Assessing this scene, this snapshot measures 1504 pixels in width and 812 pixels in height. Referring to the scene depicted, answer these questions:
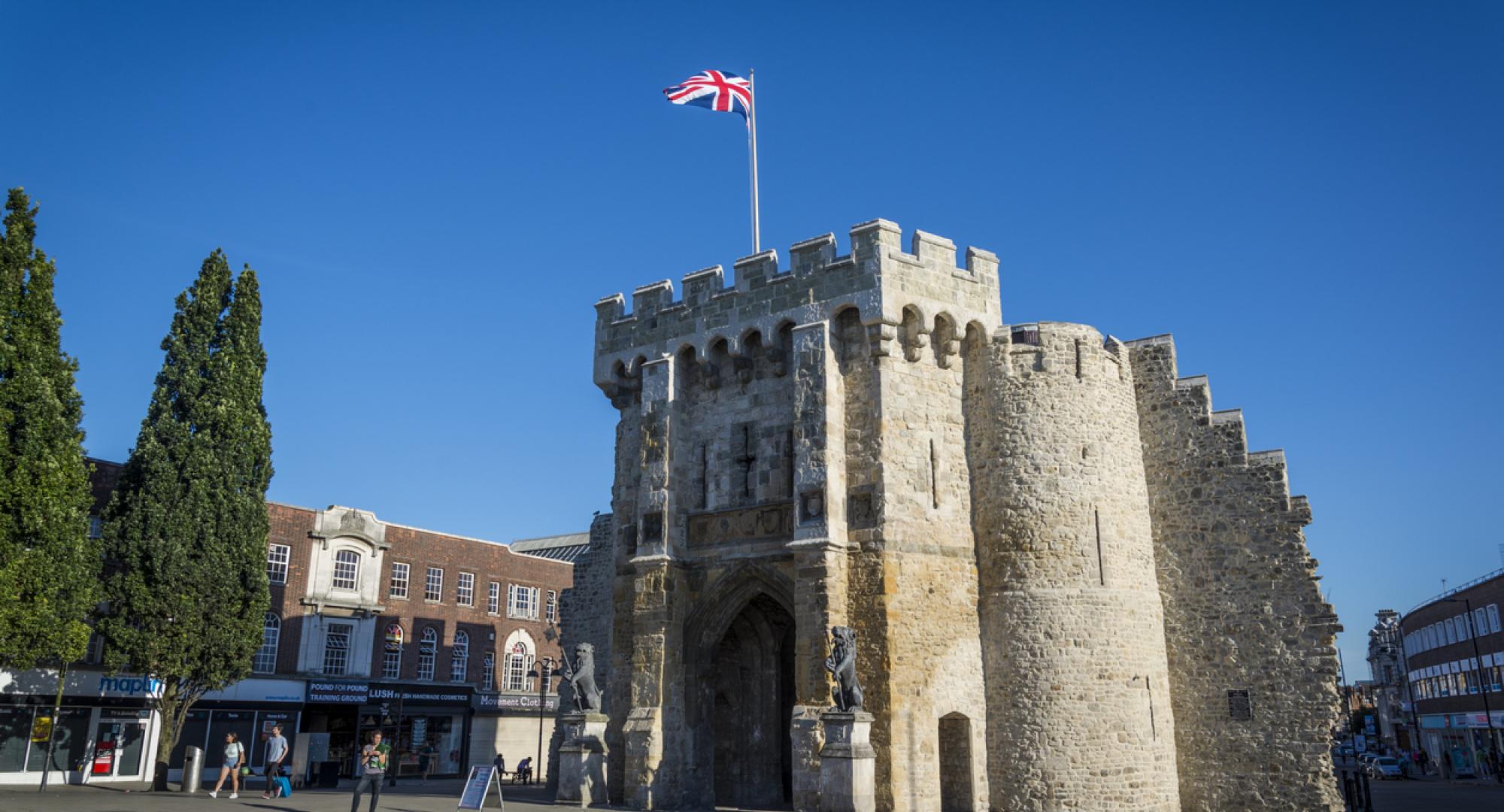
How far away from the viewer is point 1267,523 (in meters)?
23.7

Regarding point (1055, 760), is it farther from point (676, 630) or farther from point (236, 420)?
point (236, 420)

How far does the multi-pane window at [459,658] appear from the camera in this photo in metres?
42.7

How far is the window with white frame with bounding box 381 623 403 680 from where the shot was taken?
40.1 meters

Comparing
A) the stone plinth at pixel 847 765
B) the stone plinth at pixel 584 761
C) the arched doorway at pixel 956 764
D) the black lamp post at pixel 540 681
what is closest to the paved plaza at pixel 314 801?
the stone plinth at pixel 584 761

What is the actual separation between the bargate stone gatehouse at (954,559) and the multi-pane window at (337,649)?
679 inches

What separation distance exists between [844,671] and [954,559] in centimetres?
466

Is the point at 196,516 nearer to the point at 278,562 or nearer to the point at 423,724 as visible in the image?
the point at 278,562

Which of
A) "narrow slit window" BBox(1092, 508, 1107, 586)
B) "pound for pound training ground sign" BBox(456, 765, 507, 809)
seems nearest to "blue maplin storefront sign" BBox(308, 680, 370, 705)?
"pound for pound training ground sign" BBox(456, 765, 507, 809)

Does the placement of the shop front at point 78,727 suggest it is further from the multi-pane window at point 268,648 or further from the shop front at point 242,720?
the multi-pane window at point 268,648

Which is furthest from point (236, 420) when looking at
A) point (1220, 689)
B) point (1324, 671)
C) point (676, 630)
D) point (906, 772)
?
point (1324, 671)

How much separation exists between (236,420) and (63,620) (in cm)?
658

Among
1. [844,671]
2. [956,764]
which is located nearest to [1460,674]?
[956,764]

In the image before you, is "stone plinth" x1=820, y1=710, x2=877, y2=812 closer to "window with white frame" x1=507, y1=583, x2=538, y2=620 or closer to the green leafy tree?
the green leafy tree

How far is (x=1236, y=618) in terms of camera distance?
2359 centimetres
